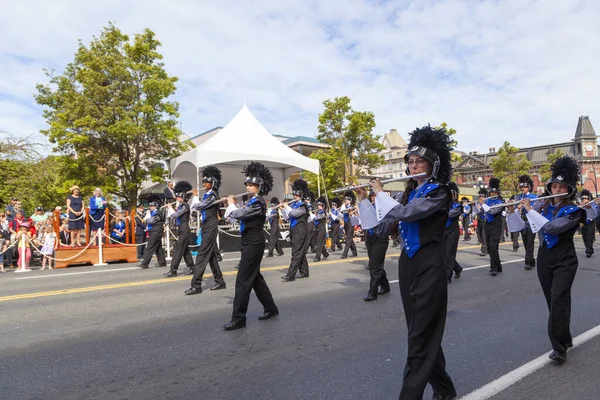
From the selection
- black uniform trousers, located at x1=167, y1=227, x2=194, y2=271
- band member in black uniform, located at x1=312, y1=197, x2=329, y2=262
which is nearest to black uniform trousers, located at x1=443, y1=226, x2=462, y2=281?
band member in black uniform, located at x1=312, y1=197, x2=329, y2=262

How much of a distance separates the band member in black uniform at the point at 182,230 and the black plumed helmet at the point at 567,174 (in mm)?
7428

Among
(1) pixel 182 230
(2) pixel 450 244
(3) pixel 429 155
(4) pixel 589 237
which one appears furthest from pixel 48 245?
(4) pixel 589 237

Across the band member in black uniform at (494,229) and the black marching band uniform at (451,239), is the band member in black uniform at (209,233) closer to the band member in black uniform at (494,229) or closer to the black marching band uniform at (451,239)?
the black marching band uniform at (451,239)

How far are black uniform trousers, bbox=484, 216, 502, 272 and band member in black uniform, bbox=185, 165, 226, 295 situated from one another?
6280 mm

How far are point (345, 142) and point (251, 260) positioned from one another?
2696cm

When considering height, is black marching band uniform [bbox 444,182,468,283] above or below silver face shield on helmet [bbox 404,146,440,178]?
below

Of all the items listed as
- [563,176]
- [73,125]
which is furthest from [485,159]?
[563,176]

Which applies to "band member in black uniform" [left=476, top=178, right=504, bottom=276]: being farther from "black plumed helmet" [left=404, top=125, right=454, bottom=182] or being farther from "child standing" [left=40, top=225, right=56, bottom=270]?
"child standing" [left=40, top=225, right=56, bottom=270]

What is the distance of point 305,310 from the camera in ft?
21.0

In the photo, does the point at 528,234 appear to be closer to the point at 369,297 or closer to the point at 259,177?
the point at 369,297

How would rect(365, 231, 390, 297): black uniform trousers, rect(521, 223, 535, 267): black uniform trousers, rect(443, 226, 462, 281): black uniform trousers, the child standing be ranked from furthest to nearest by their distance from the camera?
the child standing, rect(521, 223, 535, 267): black uniform trousers, rect(443, 226, 462, 281): black uniform trousers, rect(365, 231, 390, 297): black uniform trousers

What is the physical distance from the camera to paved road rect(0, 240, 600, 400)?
3.65 meters

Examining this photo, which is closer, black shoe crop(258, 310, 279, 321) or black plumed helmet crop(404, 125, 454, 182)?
black plumed helmet crop(404, 125, 454, 182)

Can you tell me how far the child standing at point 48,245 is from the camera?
12.7 m
